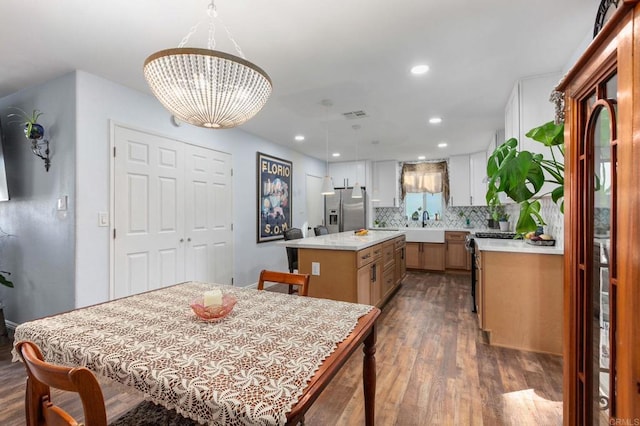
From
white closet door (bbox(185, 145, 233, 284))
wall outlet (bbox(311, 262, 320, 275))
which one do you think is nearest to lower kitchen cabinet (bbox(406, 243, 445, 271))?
wall outlet (bbox(311, 262, 320, 275))

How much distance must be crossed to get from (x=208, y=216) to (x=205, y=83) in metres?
2.90

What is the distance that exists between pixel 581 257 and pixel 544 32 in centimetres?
181

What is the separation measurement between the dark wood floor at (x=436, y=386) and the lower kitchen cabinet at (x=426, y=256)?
286 cm

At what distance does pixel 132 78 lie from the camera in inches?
108

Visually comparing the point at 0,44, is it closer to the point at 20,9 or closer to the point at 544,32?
the point at 20,9

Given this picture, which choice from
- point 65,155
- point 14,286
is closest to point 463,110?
point 65,155

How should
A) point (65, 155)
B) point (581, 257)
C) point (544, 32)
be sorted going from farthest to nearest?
1. point (65, 155)
2. point (544, 32)
3. point (581, 257)

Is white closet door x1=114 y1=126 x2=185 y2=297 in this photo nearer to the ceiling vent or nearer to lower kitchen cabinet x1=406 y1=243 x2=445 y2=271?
the ceiling vent

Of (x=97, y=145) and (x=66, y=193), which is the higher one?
(x=97, y=145)

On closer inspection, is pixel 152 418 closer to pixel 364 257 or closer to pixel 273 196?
pixel 364 257

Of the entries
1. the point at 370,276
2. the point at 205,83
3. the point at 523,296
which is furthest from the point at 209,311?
the point at 523,296

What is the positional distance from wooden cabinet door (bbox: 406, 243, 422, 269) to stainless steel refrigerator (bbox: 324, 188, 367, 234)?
1062mm

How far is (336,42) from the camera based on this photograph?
7.04ft

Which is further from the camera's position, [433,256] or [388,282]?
[433,256]
